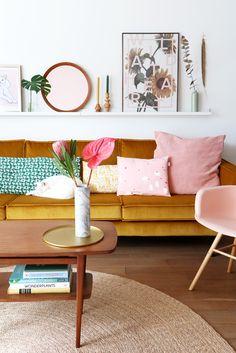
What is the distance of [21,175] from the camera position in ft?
10.6

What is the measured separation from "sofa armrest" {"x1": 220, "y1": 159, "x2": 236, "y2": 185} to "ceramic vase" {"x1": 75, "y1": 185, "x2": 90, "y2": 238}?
1.49 metres

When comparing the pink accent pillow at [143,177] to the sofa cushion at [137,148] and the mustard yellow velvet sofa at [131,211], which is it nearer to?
the mustard yellow velvet sofa at [131,211]

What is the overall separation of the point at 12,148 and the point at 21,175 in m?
0.33

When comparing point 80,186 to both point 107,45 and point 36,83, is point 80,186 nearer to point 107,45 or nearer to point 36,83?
point 36,83

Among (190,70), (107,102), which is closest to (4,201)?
(107,102)

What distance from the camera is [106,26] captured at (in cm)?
356

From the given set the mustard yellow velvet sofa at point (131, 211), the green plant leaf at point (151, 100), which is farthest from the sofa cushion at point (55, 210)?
the green plant leaf at point (151, 100)

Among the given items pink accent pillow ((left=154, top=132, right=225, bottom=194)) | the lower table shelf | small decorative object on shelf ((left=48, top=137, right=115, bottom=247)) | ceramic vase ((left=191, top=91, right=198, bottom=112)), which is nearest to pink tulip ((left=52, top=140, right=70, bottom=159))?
small decorative object on shelf ((left=48, top=137, right=115, bottom=247))

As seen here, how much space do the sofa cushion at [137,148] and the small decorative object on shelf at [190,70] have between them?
56cm

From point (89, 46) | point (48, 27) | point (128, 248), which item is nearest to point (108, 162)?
point (128, 248)

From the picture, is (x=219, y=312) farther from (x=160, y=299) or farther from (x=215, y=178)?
(x=215, y=178)

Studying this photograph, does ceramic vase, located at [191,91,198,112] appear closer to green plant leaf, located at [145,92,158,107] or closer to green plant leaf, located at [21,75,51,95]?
green plant leaf, located at [145,92,158,107]

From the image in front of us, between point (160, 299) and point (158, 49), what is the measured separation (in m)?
2.33

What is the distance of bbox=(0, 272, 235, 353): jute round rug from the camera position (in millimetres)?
1783
